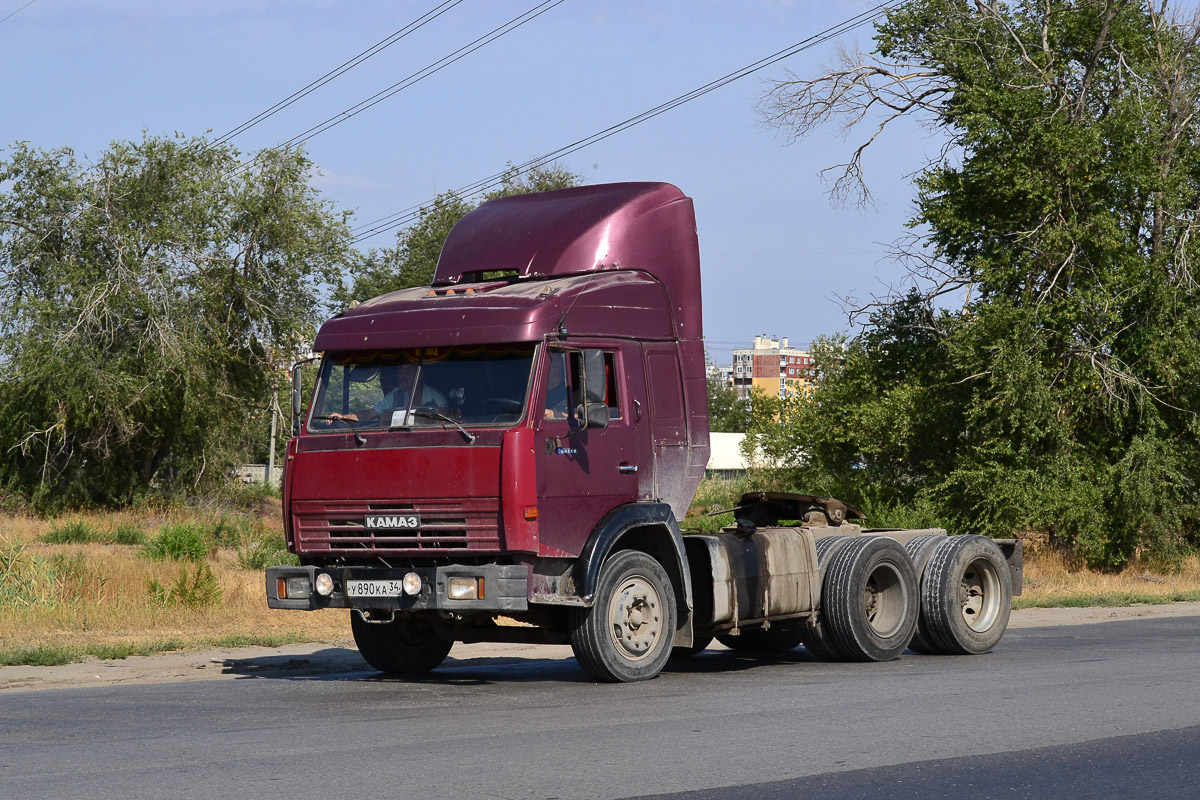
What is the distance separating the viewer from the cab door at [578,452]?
34.0ft

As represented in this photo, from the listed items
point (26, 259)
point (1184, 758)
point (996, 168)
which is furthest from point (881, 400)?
point (26, 259)

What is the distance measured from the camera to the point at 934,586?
13617 millimetres

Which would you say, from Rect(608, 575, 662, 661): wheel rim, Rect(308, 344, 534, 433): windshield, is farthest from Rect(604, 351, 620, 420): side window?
Rect(608, 575, 662, 661): wheel rim

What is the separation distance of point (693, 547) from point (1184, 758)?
5111 millimetres

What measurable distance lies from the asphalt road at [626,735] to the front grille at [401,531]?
3.73 ft

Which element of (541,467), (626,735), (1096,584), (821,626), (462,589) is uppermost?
(541,467)

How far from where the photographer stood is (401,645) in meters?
12.1

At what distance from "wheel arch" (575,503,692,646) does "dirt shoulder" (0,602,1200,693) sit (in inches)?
115

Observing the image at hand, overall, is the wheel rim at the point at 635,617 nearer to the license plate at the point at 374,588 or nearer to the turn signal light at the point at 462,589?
the turn signal light at the point at 462,589

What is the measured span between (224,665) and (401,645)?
6.27 ft

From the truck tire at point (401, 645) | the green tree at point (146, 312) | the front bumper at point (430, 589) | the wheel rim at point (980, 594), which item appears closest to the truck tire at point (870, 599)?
the wheel rim at point (980, 594)

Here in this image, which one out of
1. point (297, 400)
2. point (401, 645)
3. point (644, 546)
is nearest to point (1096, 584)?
point (644, 546)

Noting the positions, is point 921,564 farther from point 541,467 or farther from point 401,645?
point 401,645

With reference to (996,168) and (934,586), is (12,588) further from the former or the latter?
(996,168)
